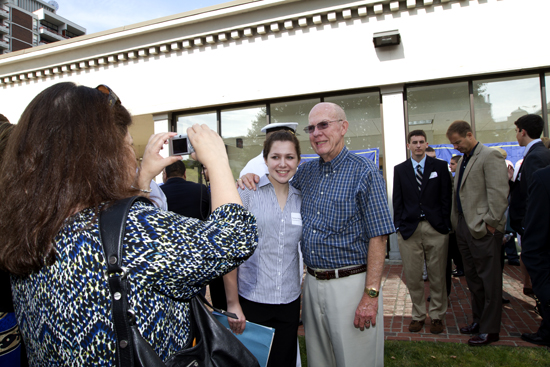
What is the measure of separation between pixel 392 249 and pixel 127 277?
765cm

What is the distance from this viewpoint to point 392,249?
26.2 feet

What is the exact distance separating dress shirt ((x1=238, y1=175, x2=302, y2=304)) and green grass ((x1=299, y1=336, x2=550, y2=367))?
5.59ft

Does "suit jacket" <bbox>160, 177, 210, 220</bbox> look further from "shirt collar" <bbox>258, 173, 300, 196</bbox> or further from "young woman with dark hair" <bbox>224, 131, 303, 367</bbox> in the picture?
"young woman with dark hair" <bbox>224, 131, 303, 367</bbox>

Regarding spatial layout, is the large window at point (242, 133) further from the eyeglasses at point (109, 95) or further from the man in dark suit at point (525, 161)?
the eyeglasses at point (109, 95)

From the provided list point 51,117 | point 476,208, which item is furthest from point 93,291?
point 476,208

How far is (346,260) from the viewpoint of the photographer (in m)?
2.57

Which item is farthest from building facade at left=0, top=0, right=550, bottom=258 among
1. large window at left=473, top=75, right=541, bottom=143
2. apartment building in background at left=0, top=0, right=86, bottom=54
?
apartment building in background at left=0, top=0, right=86, bottom=54

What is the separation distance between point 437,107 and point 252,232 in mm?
7742

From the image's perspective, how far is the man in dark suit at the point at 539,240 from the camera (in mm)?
2115

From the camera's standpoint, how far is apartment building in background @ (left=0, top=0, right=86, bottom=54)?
2857 inches

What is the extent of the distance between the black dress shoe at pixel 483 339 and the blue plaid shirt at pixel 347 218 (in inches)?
97.5

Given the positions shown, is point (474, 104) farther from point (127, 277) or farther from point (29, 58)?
point (29, 58)

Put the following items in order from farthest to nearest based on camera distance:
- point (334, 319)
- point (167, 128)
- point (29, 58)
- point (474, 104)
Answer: point (29, 58), point (167, 128), point (474, 104), point (334, 319)

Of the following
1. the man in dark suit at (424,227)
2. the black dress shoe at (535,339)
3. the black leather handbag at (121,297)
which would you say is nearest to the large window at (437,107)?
the man in dark suit at (424,227)
